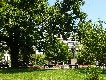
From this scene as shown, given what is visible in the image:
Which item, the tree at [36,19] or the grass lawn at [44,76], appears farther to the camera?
the tree at [36,19]

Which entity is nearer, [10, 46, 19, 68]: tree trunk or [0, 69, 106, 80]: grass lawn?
[0, 69, 106, 80]: grass lawn

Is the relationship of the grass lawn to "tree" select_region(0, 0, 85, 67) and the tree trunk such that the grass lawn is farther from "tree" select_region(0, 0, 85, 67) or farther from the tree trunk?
the tree trunk

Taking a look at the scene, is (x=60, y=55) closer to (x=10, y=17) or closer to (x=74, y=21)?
(x=74, y=21)

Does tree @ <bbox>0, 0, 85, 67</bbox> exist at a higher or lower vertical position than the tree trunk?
higher

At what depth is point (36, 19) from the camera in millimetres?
43000

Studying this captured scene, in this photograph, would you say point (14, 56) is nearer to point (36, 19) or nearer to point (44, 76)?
point (36, 19)

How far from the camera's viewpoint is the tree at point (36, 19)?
4191 centimetres

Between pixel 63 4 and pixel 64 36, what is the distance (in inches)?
199

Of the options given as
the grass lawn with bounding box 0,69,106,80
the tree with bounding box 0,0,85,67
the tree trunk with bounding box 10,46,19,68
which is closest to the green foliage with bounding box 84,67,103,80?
the grass lawn with bounding box 0,69,106,80

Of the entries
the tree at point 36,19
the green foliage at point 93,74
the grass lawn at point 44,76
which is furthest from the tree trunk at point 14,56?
the green foliage at point 93,74

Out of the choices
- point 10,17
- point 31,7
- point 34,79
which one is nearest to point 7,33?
point 10,17

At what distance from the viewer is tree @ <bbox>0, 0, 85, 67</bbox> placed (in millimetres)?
41906

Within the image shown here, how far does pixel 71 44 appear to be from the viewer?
554 feet

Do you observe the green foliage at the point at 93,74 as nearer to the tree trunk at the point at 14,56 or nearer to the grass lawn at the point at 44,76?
the grass lawn at the point at 44,76
